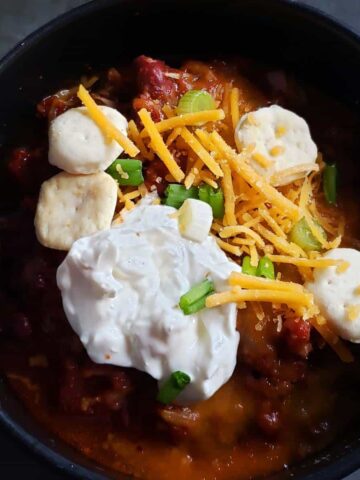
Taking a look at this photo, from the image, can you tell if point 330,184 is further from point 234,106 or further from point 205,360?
point 205,360

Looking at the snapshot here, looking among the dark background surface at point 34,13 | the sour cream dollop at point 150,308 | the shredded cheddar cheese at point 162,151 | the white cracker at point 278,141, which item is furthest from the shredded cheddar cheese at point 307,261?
the dark background surface at point 34,13

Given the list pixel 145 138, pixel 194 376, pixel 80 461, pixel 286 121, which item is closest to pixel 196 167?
pixel 145 138

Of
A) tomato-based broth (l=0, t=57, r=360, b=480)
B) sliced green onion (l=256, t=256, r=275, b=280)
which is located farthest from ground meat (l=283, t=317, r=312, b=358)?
sliced green onion (l=256, t=256, r=275, b=280)

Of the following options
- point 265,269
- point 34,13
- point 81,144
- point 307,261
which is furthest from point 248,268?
point 34,13

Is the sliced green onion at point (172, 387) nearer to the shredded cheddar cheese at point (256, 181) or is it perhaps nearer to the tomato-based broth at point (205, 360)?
the tomato-based broth at point (205, 360)

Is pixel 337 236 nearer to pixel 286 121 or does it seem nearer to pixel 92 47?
pixel 286 121
